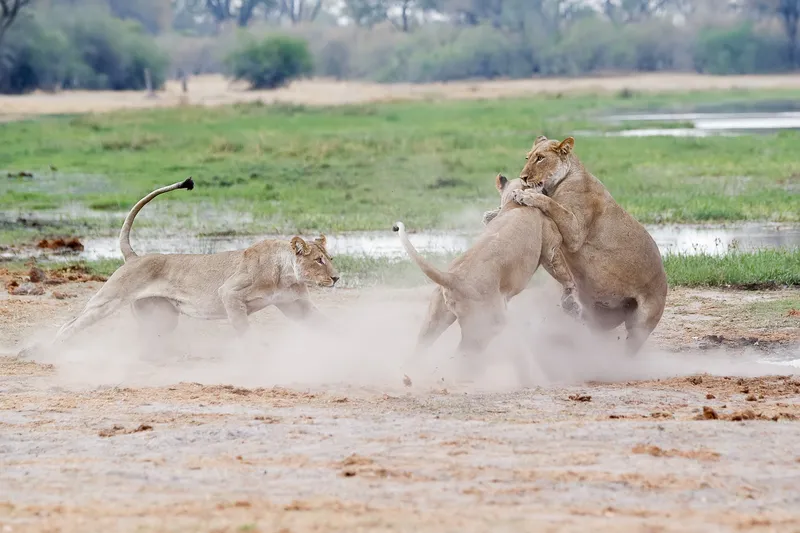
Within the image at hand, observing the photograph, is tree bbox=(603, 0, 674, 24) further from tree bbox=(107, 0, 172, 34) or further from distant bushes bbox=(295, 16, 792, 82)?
tree bbox=(107, 0, 172, 34)

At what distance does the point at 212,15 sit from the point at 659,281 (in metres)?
81.2

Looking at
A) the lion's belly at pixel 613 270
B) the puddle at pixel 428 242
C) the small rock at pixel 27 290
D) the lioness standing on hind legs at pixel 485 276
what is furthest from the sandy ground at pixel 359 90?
the lioness standing on hind legs at pixel 485 276

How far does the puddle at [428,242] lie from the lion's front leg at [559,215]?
16.1ft

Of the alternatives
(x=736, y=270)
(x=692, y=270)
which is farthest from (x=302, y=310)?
(x=736, y=270)

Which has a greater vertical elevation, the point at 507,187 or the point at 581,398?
the point at 507,187

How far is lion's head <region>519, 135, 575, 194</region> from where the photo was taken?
28.6ft

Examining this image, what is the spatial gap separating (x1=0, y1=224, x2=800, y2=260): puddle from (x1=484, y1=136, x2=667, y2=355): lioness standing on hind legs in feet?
15.4

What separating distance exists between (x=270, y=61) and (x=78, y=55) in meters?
10.1

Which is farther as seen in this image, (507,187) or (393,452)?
(507,187)

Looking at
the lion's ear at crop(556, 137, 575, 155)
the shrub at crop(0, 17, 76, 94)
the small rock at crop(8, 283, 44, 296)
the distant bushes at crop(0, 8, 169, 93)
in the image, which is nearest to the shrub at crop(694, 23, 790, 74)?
the distant bushes at crop(0, 8, 169, 93)

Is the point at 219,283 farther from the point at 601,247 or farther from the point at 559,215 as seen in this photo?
the point at 601,247

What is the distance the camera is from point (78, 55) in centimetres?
5625

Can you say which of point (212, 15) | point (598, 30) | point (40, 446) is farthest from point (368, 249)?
point (212, 15)

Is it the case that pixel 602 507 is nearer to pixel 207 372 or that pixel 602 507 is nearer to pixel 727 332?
pixel 207 372
